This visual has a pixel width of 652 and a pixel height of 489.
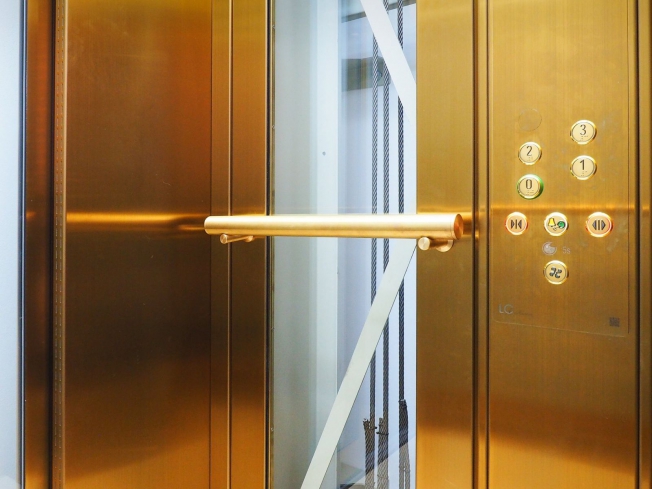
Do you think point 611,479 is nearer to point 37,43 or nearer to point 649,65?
point 649,65

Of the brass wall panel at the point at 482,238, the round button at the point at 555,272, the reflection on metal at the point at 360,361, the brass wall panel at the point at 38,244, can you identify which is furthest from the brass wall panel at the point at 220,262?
the round button at the point at 555,272

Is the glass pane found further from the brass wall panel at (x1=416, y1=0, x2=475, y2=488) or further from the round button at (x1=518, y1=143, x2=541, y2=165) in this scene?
the round button at (x1=518, y1=143, x2=541, y2=165)

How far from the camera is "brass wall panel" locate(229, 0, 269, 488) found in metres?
1.22

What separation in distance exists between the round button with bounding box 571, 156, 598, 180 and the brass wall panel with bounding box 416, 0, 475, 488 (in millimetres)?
160

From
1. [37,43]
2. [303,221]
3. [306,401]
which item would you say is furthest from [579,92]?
[37,43]

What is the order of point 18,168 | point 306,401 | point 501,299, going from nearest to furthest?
1. point 501,299
2. point 18,168
3. point 306,401

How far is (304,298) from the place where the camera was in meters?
1.19

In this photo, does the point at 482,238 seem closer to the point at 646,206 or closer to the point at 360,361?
the point at 646,206

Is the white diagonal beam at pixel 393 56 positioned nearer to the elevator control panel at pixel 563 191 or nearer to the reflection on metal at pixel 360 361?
the elevator control panel at pixel 563 191

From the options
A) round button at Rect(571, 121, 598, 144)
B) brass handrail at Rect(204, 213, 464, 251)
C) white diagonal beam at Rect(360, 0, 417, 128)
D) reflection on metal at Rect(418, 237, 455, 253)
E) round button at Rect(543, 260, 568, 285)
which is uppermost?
white diagonal beam at Rect(360, 0, 417, 128)

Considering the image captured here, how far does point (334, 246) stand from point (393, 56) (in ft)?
1.25

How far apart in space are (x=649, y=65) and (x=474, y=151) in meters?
0.27

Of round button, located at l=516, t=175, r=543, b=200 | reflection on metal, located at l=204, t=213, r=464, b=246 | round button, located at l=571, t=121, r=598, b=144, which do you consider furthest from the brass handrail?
round button, located at l=571, t=121, r=598, b=144

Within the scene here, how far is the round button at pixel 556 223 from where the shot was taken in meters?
0.86
